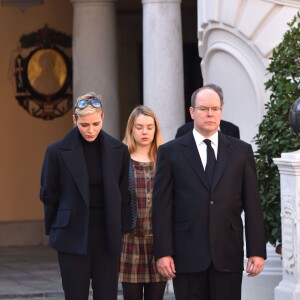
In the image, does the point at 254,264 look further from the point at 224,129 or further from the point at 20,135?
Answer: the point at 20,135

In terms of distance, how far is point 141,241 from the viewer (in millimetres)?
9578

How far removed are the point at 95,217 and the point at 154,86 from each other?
6.30 m

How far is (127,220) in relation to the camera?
30.9 feet

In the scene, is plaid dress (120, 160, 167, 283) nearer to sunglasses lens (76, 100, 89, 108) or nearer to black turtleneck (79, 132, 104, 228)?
black turtleneck (79, 132, 104, 228)

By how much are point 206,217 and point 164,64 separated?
7.12 meters

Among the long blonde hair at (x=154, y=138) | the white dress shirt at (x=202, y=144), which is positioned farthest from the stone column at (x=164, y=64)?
the white dress shirt at (x=202, y=144)

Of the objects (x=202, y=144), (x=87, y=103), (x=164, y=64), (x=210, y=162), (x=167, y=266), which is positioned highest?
(x=164, y=64)

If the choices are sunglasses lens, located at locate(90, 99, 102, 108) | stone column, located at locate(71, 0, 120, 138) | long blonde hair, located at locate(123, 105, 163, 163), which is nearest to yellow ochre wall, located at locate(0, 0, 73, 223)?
stone column, located at locate(71, 0, 120, 138)

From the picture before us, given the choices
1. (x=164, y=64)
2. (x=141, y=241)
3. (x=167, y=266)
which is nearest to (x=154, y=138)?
(x=141, y=241)

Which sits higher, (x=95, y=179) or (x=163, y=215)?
(x=95, y=179)

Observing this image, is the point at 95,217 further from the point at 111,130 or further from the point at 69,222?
the point at 111,130

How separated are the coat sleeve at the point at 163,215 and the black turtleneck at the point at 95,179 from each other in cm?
76

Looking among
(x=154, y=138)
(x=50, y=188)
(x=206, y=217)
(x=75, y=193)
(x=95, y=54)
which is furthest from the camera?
(x=95, y=54)

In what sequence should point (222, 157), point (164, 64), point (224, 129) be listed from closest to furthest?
point (222, 157), point (224, 129), point (164, 64)
